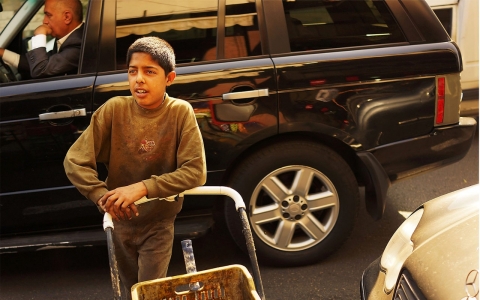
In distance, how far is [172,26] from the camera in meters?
4.62

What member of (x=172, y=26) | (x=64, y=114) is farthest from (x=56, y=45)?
(x=172, y=26)

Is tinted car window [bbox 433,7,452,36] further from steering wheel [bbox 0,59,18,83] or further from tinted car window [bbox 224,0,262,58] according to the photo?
steering wheel [bbox 0,59,18,83]

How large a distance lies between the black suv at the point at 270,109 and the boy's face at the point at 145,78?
142 centimetres

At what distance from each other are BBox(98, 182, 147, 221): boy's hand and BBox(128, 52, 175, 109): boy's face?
383 millimetres

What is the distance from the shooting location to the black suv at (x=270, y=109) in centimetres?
451

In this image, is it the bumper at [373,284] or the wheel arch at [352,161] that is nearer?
the bumper at [373,284]

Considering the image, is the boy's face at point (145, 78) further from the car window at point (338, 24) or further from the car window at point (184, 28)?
the car window at point (338, 24)

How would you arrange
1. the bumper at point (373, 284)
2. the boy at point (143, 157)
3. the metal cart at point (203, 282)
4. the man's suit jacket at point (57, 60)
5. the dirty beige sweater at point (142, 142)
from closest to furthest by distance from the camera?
the metal cart at point (203, 282)
the boy at point (143, 157)
the dirty beige sweater at point (142, 142)
the bumper at point (373, 284)
the man's suit jacket at point (57, 60)

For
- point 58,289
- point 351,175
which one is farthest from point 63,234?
point 351,175

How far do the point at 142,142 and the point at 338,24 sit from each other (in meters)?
2.08

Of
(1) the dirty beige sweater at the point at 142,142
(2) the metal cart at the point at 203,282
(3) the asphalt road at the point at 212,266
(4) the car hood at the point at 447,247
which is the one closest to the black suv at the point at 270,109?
(3) the asphalt road at the point at 212,266

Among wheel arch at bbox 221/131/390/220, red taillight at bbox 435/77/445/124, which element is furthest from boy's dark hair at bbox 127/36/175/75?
red taillight at bbox 435/77/445/124

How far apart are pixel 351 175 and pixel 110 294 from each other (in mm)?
1667

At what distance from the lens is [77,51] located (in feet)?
15.3
